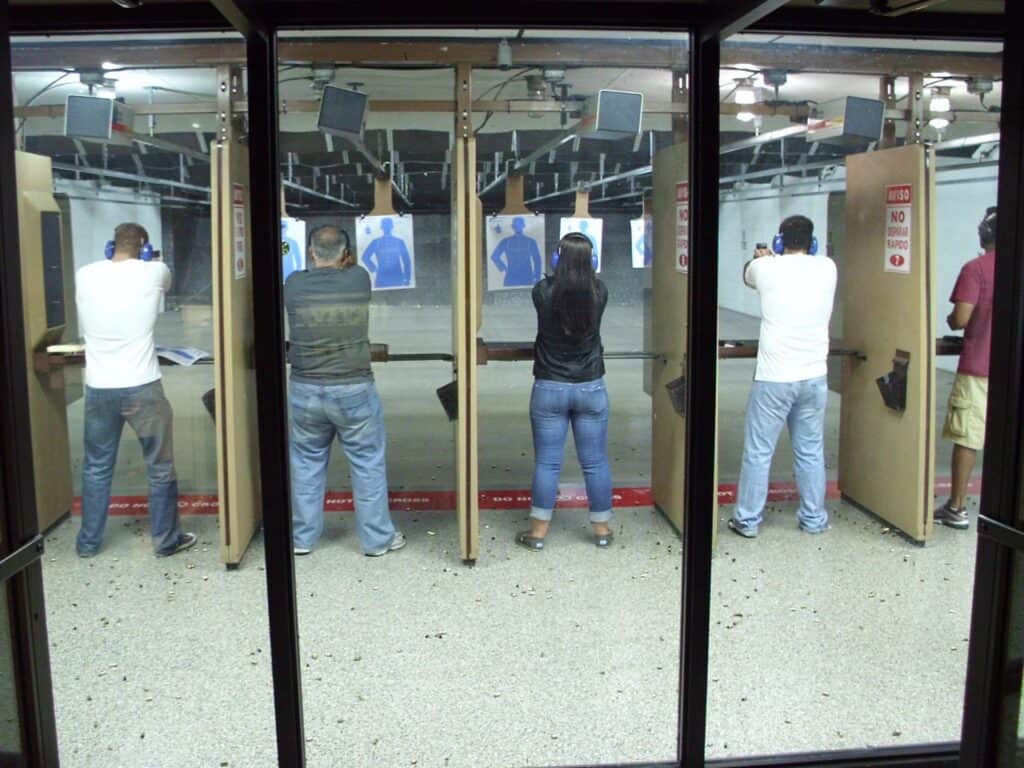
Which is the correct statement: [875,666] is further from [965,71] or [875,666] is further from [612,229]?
[965,71]

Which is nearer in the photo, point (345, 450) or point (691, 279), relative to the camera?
point (691, 279)

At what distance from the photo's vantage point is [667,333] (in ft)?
12.8

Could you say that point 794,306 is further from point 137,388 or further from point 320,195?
point 137,388

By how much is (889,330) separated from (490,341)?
1.67 meters

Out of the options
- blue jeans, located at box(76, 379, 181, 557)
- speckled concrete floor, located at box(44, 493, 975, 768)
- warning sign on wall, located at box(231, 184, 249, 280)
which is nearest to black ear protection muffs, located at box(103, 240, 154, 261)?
warning sign on wall, located at box(231, 184, 249, 280)

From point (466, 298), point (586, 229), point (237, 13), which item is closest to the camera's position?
point (237, 13)

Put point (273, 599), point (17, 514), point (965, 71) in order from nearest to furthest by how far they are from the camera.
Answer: point (17, 514)
point (273, 599)
point (965, 71)

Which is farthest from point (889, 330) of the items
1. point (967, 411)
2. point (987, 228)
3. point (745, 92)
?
point (745, 92)

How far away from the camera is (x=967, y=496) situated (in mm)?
4270

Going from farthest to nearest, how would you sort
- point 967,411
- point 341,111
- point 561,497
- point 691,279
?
point 561,497
point 967,411
point 341,111
point 691,279

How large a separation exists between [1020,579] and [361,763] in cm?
156

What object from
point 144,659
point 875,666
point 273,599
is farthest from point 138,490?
point 875,666

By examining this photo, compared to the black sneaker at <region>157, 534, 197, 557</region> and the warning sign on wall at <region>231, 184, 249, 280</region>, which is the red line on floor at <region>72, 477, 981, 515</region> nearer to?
the black sneaker at <region>157, 534, 197, 557</region>

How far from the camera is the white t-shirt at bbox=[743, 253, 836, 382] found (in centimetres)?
370
